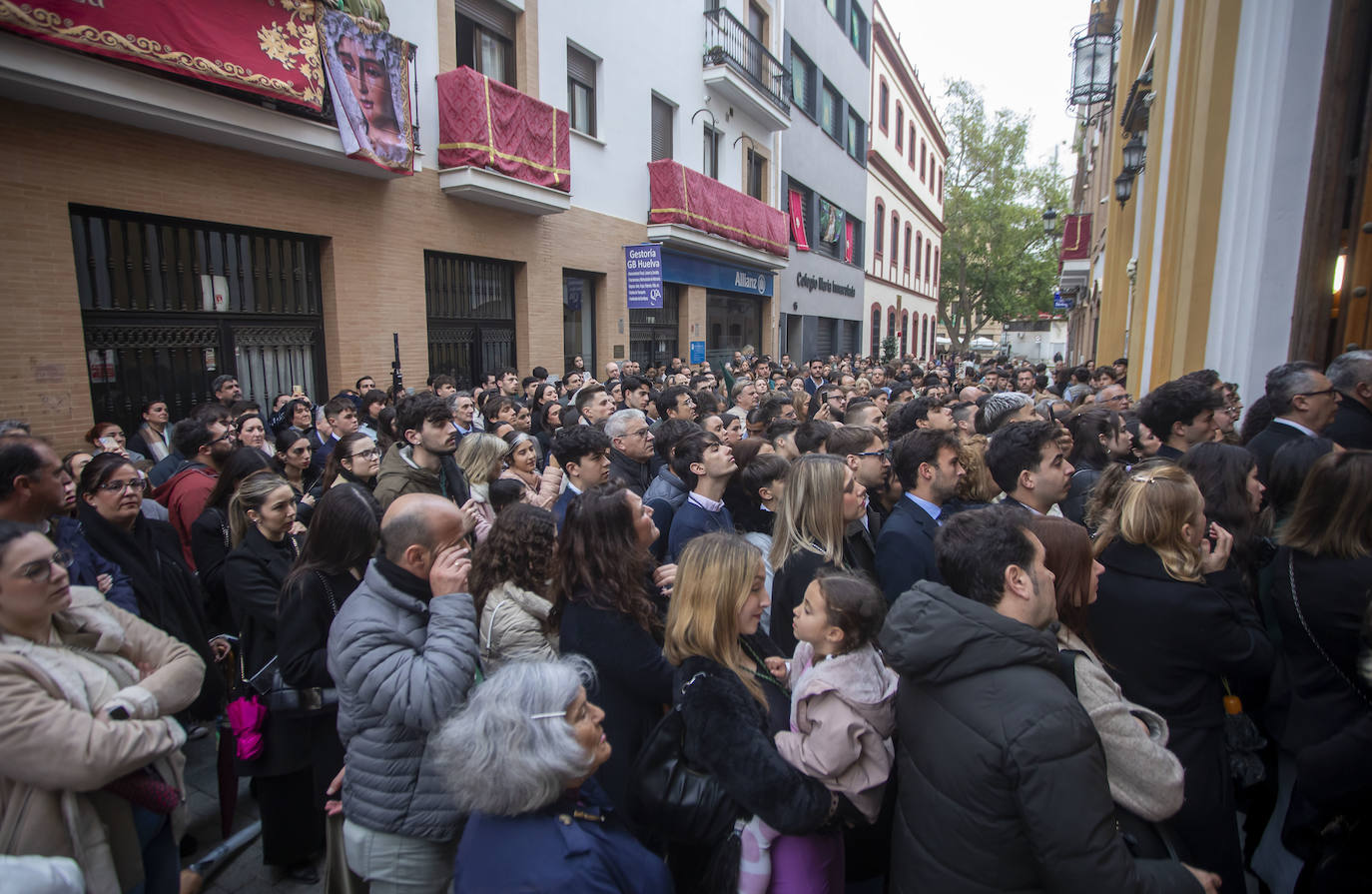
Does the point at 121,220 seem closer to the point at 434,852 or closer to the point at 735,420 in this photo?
the point at 735,420

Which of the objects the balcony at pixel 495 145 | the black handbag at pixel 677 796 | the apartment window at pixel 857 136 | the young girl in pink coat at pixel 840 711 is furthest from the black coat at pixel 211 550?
the apartment window at pixel 857 136

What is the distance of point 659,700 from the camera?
240 cm

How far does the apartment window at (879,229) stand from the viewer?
31.3 meters

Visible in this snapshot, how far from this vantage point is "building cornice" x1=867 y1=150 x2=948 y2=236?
3011 centimetres

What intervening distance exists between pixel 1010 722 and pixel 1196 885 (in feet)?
2.45

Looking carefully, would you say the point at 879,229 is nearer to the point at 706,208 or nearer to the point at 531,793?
the point at 706,208

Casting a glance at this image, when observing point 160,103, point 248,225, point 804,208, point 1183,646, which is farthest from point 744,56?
point 1183,646

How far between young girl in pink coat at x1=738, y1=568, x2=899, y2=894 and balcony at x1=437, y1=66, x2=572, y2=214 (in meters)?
9.73

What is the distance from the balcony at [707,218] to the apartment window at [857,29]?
11928 millimetres

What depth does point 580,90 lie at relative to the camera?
521 inches

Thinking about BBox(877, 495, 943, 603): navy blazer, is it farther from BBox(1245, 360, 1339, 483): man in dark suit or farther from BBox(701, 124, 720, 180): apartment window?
BBox(701, 124, 720, 180): apartment window

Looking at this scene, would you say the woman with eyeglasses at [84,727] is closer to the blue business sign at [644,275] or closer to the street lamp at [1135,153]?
the blue business sign at [644,275]

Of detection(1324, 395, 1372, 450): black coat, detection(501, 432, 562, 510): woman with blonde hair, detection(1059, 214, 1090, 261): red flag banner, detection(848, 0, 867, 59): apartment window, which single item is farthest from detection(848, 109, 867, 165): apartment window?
detection(501, 432, 562, 510): woman with blonde hair

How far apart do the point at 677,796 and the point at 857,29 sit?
31484mm
